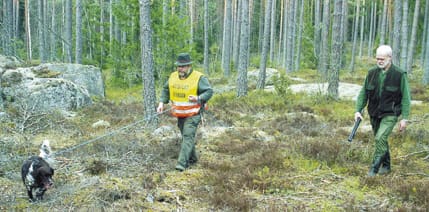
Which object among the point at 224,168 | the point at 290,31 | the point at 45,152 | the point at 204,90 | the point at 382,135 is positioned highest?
the point at 290,31

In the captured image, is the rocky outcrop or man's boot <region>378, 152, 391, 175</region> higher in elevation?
the rocky outcrop

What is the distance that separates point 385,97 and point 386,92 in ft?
0.27

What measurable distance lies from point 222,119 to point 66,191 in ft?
20.3

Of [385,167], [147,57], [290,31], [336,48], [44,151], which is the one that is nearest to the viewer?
[44,151]

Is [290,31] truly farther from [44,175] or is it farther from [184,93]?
[44,175]

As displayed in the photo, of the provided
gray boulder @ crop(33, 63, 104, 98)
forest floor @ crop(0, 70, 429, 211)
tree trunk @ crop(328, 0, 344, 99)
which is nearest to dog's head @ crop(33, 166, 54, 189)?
forest floor @ crop(0, 70, 429, 211)

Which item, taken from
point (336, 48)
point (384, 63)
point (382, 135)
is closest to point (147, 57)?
point (384, 63)

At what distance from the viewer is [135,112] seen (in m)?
12.2

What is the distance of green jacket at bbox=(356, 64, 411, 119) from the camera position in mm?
6227

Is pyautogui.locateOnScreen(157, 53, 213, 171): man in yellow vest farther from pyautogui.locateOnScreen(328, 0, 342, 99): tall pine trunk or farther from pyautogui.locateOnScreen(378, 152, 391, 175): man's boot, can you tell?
pyautogui.locateOnScreen(328, 0, 342, 99): tall pine trunk

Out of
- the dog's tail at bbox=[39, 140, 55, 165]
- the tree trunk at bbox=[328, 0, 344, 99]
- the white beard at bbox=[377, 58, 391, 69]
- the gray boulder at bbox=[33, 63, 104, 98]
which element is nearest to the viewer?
the dog's tail at bbox=[39, 140, 55, 165]

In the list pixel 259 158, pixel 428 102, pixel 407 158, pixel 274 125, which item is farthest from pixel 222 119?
pixel 428 102

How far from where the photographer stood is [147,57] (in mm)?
9570

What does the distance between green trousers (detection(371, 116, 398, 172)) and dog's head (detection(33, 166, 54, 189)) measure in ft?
15.4
